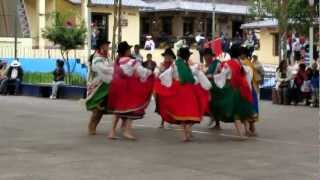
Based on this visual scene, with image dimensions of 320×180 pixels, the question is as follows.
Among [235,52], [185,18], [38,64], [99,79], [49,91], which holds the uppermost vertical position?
[185,18]

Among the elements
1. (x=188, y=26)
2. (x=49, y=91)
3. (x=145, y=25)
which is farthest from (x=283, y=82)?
(x=188, y=26)

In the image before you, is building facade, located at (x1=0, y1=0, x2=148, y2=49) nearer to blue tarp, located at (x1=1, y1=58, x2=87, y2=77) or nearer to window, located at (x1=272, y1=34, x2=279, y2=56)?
blue tarp, located at (x1=1, y1=58, x2=87, y2=77)

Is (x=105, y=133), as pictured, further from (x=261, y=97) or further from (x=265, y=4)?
(x=265, y=4)

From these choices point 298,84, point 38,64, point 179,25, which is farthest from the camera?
point 179,25

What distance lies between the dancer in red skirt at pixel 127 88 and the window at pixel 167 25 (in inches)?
1688

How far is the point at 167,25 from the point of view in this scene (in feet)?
184

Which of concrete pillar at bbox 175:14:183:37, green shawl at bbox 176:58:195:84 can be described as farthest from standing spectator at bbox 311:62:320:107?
concrete pillar at bbox 175:14:183:37

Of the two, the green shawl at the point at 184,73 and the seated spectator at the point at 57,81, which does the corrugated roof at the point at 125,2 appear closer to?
the seated spectator at the point at 57,81

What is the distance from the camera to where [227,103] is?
1320 centimetres

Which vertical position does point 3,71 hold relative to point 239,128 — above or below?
above

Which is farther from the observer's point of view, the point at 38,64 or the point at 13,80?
the point at 38,64

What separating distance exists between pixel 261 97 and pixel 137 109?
453 inches

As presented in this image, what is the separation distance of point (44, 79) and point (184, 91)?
15351mm

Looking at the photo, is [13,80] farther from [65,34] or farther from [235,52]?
[235,52]
